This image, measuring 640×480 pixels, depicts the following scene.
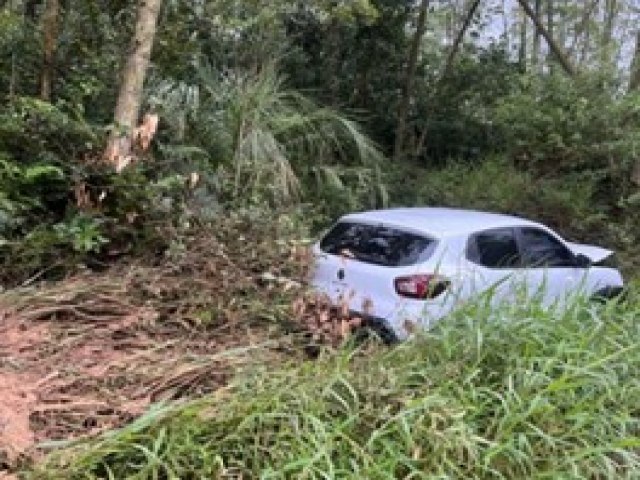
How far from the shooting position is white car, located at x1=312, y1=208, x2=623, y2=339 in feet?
16.4

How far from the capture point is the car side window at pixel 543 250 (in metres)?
6.04

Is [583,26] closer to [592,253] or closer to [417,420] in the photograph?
[592,253]

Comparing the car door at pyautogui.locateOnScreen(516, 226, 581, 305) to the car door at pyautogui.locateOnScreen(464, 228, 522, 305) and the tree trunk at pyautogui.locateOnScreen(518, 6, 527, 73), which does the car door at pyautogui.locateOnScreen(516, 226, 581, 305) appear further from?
the tree trunk at pyautogui.locateOnScreen(518, 6, 527, 73)

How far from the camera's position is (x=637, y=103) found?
952 cm

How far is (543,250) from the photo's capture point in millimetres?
6207

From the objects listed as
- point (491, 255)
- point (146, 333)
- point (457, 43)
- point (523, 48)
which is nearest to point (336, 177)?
point (491, 255)

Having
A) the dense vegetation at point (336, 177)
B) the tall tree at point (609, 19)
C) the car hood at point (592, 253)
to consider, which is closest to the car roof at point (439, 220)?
the dense vegetation at point (336, 177)

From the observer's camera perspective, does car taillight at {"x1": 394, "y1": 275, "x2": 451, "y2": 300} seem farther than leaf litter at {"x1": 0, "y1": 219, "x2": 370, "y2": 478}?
Yes

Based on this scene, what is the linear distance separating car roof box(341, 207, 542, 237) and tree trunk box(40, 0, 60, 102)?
2.82m

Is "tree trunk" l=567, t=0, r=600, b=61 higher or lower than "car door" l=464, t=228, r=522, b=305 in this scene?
higher

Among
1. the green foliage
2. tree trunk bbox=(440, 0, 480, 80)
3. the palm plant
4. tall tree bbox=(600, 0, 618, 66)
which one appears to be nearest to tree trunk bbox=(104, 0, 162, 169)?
the palm plant

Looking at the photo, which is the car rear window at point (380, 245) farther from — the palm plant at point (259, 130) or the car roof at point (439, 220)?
the palm plant at point (259, 130)

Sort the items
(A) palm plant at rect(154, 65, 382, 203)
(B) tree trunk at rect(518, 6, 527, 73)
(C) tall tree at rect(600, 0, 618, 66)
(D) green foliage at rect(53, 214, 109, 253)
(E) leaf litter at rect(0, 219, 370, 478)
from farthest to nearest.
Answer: (C) tall tree at rect(600, 0, 618, 66), (B) tree trunk at rect(518, 6, 527, 73), (A) palm plant at rect(154, 65, 382, 203), (D) green foliage at rect(53, 214, 109, 253), (E) leaf litter at rect(0, 219, 370, 478)

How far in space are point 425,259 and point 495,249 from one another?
82 centimetres
